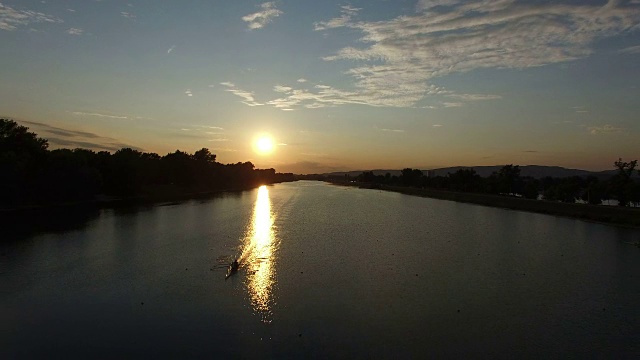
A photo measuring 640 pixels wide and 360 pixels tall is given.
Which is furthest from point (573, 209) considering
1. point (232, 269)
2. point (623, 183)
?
point (232, 269)

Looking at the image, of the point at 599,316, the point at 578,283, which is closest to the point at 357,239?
Result: the point at 578,283

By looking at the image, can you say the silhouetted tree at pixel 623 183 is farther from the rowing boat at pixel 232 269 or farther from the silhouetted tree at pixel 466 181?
the rowing boat at pixel 232 269

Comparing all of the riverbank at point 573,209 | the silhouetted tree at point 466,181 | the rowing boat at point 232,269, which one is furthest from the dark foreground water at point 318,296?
the silhouetted tree at point 466,181

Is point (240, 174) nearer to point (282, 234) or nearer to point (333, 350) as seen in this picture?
point (282, 234)

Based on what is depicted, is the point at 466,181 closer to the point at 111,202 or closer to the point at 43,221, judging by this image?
the point at 111,202

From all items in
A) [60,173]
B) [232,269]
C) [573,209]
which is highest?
[60,173]

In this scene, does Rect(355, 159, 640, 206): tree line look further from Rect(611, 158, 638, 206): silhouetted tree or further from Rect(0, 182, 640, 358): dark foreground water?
Rect(0, 182, 640, 358): dark foreground water
